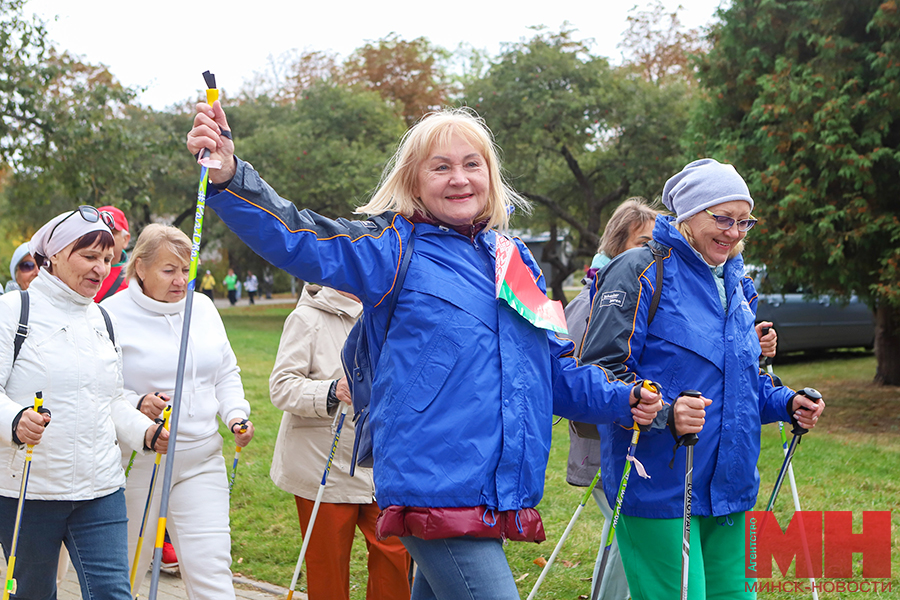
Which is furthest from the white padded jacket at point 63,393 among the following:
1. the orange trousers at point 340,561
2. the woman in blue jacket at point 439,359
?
the woman in blue jacket at point 439,359

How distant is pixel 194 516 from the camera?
12.8ft

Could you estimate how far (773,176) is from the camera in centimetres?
927

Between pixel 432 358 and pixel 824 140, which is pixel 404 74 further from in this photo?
pixel 432 358

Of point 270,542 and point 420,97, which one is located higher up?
point 420,97

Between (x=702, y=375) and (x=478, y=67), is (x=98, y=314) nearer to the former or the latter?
(x=702, y=375)

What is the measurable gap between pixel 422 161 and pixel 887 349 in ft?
36.2

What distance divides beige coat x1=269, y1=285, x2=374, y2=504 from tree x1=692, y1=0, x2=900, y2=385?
6381mm

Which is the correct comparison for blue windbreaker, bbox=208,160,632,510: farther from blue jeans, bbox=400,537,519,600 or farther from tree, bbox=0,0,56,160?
tree, bbox=0,0,56,160

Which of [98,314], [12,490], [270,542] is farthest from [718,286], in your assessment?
[270,542]

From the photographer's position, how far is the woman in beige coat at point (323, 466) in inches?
164

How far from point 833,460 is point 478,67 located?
3026 centimetres

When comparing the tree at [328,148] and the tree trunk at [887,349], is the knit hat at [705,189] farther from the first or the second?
the tree at [328,148]

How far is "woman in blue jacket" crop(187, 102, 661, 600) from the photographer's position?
2326mm

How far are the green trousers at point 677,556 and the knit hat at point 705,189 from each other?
1.18 m
